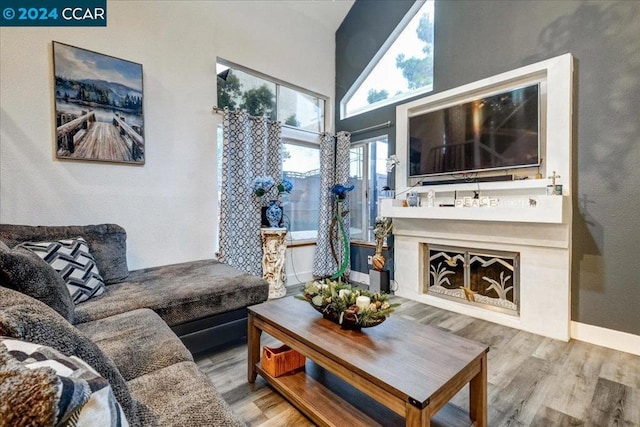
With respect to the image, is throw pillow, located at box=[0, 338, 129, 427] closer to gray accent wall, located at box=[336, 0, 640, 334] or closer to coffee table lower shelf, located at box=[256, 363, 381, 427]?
coffee table lower shelf, located at box=[256, 363, 381, 427]

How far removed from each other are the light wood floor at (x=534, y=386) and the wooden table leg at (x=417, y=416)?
53 cm

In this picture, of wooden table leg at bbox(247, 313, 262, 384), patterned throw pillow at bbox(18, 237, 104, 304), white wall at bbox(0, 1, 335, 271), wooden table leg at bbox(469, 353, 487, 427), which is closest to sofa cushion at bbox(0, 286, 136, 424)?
wooden table leg at bbox(247, 313, 262, 384)

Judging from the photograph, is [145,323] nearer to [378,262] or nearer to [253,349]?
[253,349]

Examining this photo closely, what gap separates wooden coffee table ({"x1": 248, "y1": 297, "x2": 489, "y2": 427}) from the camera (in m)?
1.09

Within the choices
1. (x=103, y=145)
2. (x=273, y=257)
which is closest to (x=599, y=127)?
(x=273, y=257)

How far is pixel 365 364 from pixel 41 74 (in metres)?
3.18

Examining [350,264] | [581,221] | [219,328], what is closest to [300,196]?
[350,264]

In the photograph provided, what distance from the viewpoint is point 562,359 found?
2.19m

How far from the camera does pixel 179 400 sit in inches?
40.1

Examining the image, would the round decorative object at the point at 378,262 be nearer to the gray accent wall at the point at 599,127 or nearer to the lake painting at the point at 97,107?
the gray accent wall at the point at 599,127

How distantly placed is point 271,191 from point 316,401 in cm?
247

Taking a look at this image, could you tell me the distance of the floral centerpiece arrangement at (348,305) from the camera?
146 centimetres

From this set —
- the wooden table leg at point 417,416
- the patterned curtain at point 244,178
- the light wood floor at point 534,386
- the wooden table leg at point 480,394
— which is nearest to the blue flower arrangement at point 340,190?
the patterned curtain at point 244,178

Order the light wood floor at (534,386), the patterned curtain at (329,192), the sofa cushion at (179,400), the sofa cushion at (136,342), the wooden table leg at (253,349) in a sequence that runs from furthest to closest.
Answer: the patterned curtain at (329,192)
the wooden table leg at (253,349)
the light wood floor at (534,386)
the sofa cushion at (136,342)
the sofa cushion at (179,400)
